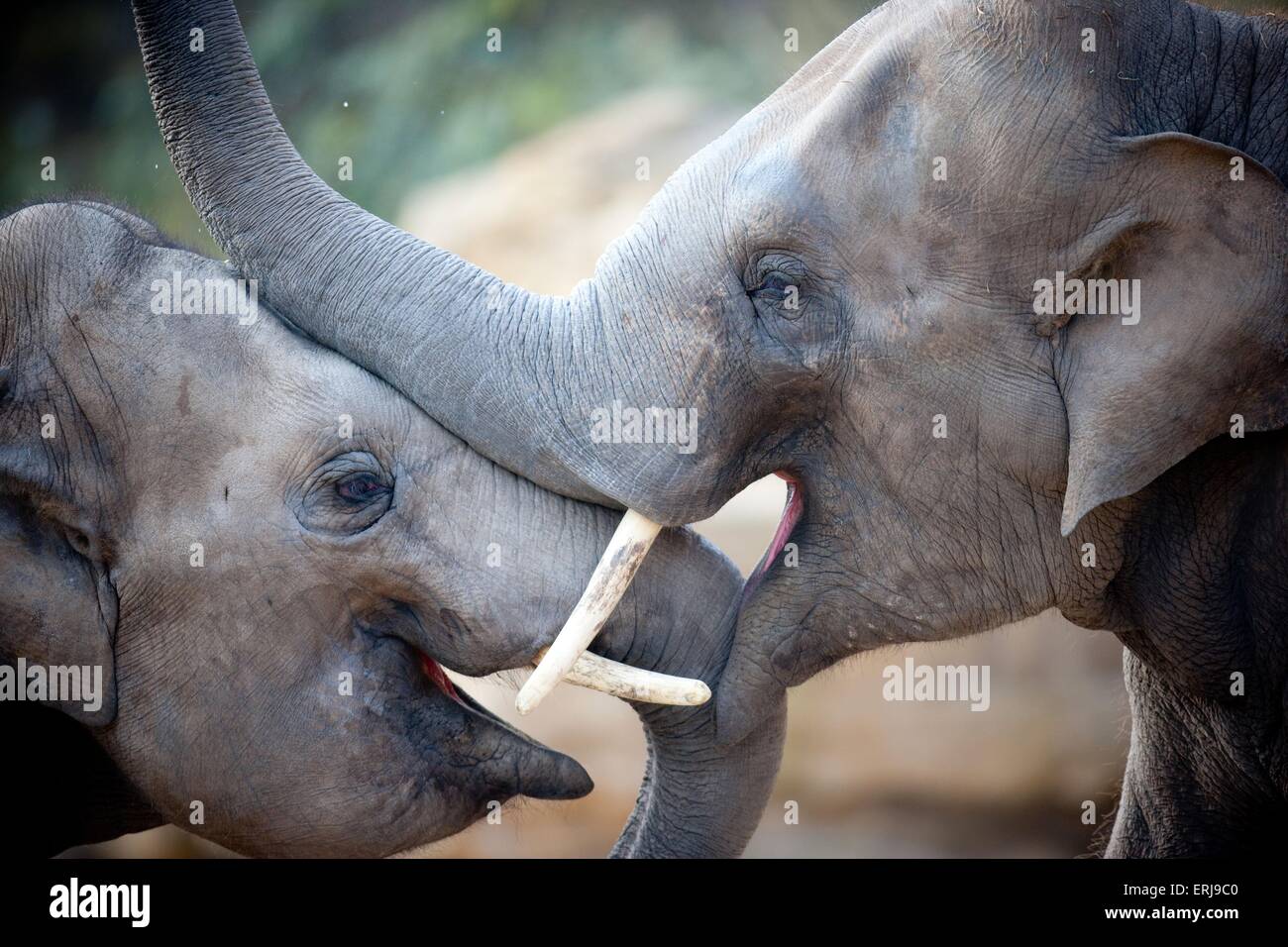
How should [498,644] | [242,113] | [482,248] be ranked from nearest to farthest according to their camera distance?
[498,644], [242,113], [482,248]

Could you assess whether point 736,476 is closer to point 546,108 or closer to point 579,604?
point 579,604

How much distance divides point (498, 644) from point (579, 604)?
25cm

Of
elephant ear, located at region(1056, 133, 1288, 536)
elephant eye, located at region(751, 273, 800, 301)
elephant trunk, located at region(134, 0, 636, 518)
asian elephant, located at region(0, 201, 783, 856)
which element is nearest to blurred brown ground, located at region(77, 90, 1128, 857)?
asian elephant, located at region(0, 201, 783, 856)

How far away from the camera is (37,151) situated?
1519 cm

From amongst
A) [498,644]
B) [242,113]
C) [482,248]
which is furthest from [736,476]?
[482,248]

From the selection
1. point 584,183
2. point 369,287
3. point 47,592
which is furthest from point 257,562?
point 584,183

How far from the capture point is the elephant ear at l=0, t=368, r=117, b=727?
10.4ft

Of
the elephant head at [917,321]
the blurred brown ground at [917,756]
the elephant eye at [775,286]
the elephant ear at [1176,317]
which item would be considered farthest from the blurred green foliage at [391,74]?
the elephant ear at [1176,317]

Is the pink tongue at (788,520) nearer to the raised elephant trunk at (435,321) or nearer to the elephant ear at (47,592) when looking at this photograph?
the raised elephant trunk at (435,321)

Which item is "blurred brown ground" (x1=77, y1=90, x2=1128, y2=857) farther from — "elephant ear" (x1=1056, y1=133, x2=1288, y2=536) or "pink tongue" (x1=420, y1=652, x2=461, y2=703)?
"elephant ear" (x1=1056, y1=133, x2=1288, y2=536)

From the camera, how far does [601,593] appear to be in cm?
302

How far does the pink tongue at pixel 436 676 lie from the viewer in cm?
339

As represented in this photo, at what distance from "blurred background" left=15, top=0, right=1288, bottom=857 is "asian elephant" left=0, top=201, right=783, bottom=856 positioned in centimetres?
34

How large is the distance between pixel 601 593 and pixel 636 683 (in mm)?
203
